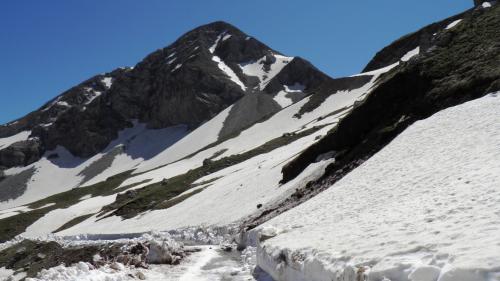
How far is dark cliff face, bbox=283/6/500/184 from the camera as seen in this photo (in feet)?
92.5

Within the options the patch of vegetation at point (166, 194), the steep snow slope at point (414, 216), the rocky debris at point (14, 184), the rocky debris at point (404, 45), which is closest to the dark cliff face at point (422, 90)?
the steep snow slope at point (414, 216)

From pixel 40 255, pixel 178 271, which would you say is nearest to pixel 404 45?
pixel 40 255

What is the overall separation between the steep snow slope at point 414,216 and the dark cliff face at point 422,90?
331 centimetres

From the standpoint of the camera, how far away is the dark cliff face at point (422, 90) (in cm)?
2819

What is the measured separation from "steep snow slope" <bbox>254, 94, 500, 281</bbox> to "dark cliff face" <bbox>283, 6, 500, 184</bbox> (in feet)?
10.8

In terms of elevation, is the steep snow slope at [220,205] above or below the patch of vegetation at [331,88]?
below

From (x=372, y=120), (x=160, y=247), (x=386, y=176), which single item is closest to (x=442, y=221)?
(x=386, y=176)

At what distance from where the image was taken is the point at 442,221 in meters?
10.7

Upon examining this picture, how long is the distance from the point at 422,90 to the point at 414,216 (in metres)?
21.8

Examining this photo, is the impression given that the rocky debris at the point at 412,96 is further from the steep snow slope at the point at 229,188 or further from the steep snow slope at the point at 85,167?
the steep snow slope at the point at 85,167

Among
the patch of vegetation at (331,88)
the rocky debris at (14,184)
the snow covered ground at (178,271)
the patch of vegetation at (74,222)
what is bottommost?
the snow covered ground at (178,271)

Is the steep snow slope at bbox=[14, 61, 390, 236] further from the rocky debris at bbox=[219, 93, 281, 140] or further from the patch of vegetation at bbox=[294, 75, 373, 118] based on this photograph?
the rocky debris at bbox=[219, 93, 281, 140]

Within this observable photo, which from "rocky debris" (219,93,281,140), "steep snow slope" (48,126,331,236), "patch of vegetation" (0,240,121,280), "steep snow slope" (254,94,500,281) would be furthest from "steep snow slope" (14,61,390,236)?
"rocky debris" (219,93,281,140)

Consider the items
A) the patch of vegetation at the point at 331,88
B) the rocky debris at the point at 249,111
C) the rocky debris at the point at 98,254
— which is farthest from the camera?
the rocky debris at the point at 249,111
